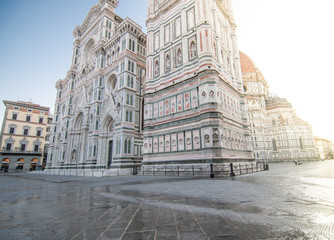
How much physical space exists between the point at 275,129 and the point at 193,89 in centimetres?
4691

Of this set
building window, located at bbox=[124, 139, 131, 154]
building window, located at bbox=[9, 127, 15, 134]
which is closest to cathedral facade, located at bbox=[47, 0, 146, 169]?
building window, located at bbox=[124, 139, 131, 154]

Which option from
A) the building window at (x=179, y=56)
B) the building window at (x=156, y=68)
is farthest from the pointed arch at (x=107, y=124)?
the building window at (x=179, y=56)

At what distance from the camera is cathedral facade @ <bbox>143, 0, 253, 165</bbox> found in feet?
46.4

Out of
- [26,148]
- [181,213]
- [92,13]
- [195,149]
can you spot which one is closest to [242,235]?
[181,213]

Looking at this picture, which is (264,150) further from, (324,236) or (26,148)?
(26,148)

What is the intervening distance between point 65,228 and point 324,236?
3.39 metres

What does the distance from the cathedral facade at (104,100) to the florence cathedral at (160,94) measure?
13 cm

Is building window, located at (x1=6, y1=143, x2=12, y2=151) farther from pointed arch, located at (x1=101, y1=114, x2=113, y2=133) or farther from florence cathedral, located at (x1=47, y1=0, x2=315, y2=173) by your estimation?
pointed arch, located at (x1=101, y1=114, x2=113, y2=133)

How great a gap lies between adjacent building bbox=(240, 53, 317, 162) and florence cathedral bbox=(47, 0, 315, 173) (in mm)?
31850

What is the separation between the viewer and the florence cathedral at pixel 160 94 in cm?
1484

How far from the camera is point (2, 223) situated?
280cm

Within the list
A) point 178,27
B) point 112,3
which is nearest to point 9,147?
point 112,3

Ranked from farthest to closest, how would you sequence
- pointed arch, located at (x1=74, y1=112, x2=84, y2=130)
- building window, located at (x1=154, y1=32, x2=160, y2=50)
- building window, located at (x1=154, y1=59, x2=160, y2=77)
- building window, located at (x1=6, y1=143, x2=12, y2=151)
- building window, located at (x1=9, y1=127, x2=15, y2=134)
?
building window, located at (x1=9, y1=127, x2=15, y2=134), building window, located at (x1=6, y1=143, x2=12, y2=151), pointed arch, located at (x1=74, y1=112, x2=84, y2=130), building window, located at (x1=154, y1=32, x2=160, y2=50), building window, located at (x1=154, y1=59, x2=160, y2=77)

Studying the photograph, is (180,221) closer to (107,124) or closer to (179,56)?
(179,56)
